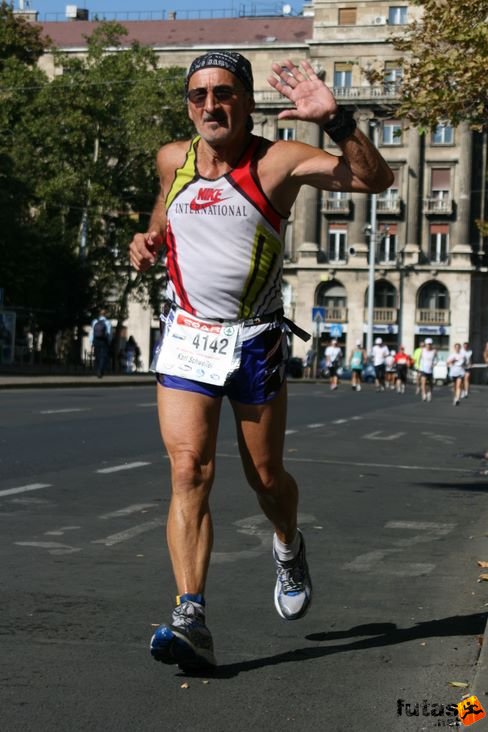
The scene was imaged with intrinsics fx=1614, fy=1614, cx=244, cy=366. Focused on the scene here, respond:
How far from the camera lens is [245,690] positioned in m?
5.27

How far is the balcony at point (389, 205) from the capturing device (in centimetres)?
9844

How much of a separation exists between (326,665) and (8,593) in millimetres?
1845

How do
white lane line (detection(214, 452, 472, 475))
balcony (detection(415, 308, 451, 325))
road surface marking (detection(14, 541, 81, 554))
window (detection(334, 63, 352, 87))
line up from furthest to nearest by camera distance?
window (detection(334, 63, 352, 87))
balcony (detection(415, 308, 451, 325))
white lane line (detection(214, 452, 472, 475))
road surface marking (detection(14, 541, 81, 554))

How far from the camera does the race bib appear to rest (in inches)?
232

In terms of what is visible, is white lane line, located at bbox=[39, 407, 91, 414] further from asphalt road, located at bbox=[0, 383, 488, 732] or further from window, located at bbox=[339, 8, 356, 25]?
A: window, located at bbox=[339, 8, 356, 25]

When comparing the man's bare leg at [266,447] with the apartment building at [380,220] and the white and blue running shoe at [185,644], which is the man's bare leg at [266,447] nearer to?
the white and blue running shoe at [185,644]

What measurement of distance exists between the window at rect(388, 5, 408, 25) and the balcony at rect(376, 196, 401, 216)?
34.4ft

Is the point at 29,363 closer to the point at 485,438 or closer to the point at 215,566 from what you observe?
the point at 485,438

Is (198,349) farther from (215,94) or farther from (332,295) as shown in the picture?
(332,295)

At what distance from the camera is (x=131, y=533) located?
9.59m

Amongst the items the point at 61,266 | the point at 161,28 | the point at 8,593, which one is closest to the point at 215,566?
the point at 8,593

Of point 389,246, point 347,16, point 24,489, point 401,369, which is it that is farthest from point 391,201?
point 24,489

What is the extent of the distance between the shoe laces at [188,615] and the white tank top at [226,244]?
3.60ft

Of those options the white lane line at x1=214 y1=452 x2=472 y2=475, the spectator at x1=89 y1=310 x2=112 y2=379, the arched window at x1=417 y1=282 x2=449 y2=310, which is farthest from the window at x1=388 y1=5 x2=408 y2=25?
the white lane line at x1=214 y1=452 x2=472 y2=475
